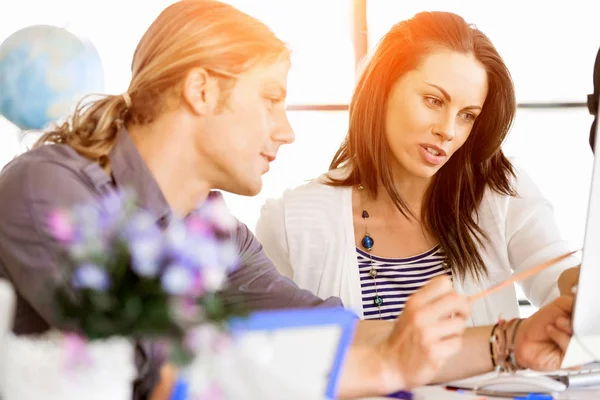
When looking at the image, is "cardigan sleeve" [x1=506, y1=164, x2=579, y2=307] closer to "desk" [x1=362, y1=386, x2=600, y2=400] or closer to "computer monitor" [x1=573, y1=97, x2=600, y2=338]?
"desk" [x1=362, y1=386, x2=600, y2=400]

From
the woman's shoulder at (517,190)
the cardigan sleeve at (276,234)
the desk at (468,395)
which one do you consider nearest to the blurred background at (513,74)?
the cardigan sleeve at (276,234)

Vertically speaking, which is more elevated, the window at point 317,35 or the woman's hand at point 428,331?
the woman's hand at point 428,331

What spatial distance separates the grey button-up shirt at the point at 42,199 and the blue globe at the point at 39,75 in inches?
60.9

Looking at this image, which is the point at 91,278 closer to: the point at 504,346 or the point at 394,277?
the point at 504,346

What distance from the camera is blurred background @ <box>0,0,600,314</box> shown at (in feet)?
13.6

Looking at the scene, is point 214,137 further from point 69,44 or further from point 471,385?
point 69,44

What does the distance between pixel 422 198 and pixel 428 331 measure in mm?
928

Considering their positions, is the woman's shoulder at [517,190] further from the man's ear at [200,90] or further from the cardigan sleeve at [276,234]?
the man's ear at [200,90]

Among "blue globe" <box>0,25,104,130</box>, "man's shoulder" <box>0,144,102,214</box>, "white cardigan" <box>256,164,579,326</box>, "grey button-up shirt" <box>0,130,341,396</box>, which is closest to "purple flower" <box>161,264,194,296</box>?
"grey button-up shirt" <box>0,130,341,396</box>

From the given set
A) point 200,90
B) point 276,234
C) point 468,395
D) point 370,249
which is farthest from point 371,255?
point 200,90

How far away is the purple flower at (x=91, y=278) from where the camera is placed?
54 centimetres

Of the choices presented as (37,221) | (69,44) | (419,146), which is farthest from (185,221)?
(69,44)

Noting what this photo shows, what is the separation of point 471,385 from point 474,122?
866 mm

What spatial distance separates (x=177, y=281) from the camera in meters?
0.54
